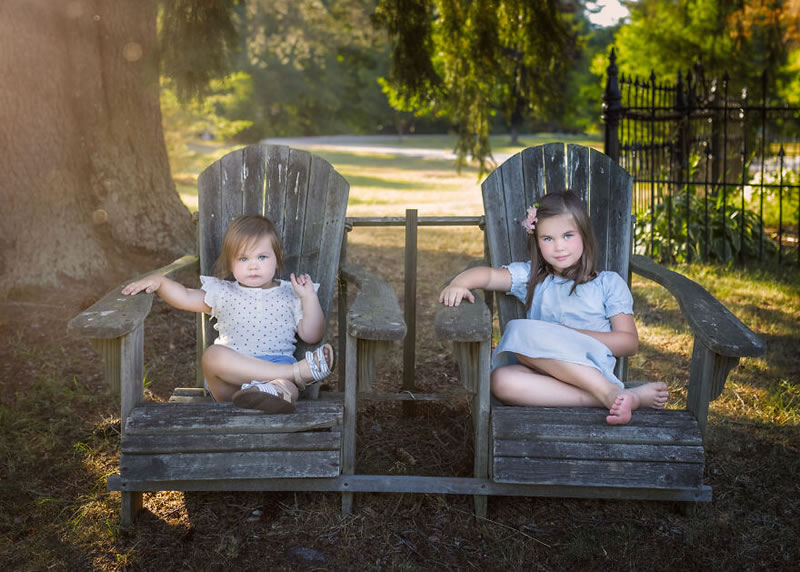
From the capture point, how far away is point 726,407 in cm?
329

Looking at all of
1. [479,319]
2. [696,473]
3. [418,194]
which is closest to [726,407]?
[696,473]

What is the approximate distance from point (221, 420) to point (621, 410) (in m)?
1.18

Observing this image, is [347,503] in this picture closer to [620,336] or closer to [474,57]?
[620,336]

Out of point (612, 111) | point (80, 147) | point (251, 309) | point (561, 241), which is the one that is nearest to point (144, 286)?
point (251, 309)

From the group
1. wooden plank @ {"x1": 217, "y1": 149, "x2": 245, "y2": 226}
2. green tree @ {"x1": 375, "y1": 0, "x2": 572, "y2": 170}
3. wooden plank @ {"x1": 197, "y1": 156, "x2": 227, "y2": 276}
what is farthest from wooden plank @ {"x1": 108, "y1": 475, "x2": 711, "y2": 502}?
green tree @ {"x1": 375, "y1": 0, "x2": 572, "y2": 170}

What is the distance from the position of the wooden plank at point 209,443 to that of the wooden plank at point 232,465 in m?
0.02

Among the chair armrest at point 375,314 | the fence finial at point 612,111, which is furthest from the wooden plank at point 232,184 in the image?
the fence finial at point 612,111

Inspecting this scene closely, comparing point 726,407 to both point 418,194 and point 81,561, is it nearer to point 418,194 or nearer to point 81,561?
point 81,561

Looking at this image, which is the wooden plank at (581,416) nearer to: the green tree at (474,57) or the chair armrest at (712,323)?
the chair armrest at (712,323)

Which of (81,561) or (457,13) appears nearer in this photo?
(81,561)

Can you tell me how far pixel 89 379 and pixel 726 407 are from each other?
9.63 feet

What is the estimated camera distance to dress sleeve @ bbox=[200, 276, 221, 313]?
8.57ft

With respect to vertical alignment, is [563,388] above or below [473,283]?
below

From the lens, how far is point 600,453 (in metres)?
2.20
